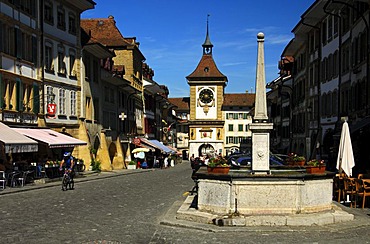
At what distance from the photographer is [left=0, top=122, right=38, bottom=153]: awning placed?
25.3 m

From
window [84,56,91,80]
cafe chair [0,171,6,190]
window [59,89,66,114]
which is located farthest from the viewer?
window [84,56,91,80]

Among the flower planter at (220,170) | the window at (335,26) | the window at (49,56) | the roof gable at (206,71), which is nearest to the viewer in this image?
the flower planter at (220,170)

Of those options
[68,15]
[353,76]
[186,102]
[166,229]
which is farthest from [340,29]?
[186,102]

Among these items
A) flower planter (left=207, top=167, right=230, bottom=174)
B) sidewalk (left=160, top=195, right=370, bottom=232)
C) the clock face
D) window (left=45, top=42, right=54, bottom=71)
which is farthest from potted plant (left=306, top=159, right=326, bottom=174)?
the clock face

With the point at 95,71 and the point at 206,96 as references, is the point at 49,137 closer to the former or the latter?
the point at 95,71

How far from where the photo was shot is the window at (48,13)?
35.1 metres

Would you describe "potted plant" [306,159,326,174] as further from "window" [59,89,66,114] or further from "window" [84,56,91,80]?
"window" [84,56,91,80]

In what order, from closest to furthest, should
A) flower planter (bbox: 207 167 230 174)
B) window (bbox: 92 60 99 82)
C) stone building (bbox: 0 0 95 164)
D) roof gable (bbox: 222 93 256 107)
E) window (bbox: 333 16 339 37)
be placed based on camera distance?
flower planter (bbox: 207 167 230 174), stone building (bbox: 0 0 95 164), window (bbox: 333 16 339 37), window (bbox: 92 60 99 82), roof gable (bbox: 222 93 256 107)

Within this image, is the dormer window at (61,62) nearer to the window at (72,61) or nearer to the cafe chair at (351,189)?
the window at (72,61)

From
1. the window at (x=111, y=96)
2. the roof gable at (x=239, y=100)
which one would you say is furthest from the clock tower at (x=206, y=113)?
the window at (x=111, y=96)

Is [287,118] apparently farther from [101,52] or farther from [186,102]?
[186,102]

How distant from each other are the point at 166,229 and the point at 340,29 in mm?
26208

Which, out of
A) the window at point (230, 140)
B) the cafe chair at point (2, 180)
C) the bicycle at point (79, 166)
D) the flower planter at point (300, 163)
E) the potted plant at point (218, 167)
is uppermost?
the potted plant at point (218, 167)

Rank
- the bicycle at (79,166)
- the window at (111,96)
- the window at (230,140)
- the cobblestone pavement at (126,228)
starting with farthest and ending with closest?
the window at (230,140), the window at (111,96), the bicycle at (79,166), the cobblestone pavement at (126,228)
